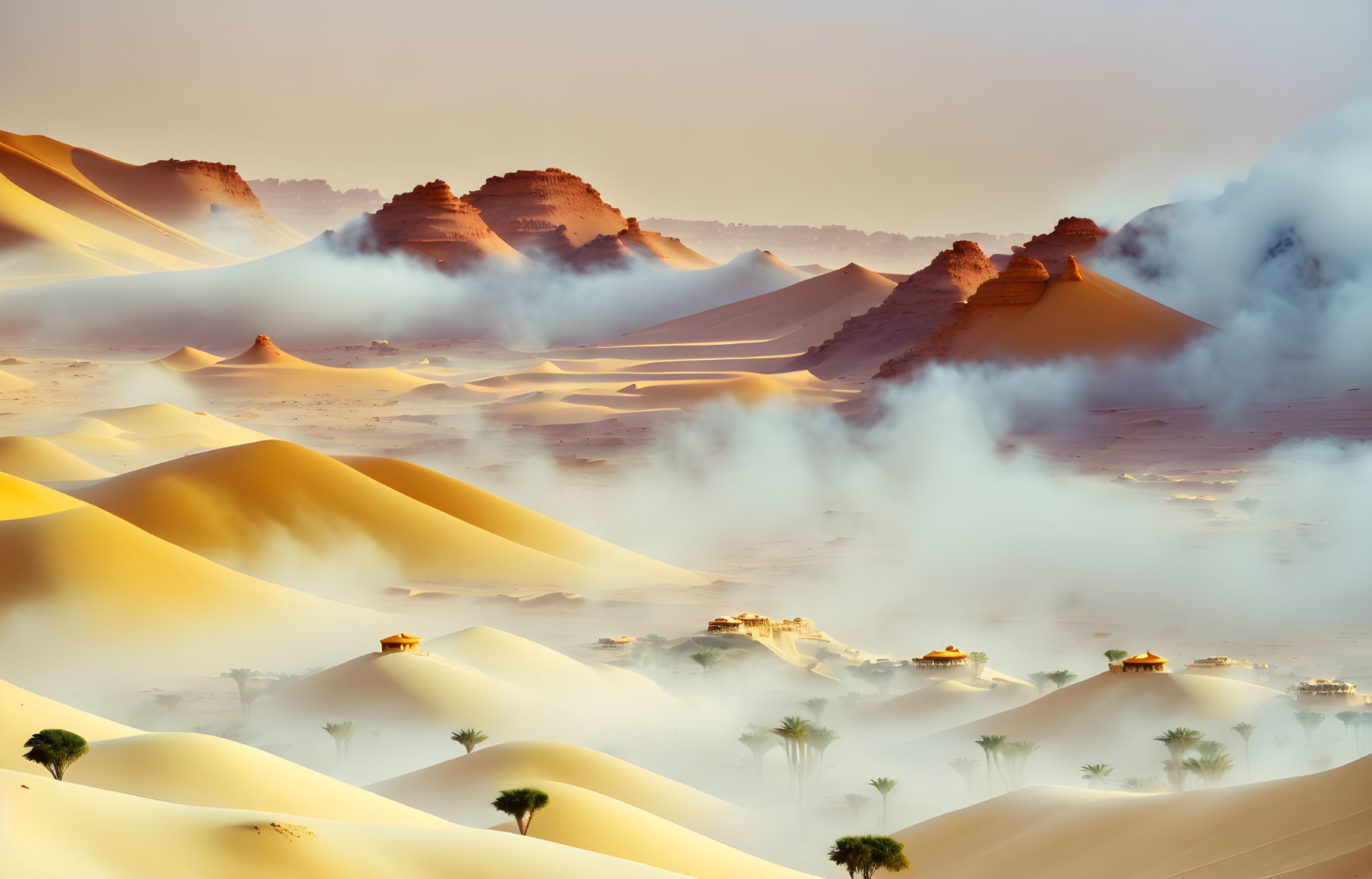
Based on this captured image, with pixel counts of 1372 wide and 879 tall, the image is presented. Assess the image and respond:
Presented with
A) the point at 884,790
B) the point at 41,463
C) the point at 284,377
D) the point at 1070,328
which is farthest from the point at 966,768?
the point at 284,377

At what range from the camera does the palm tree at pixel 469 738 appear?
39156 millimetres

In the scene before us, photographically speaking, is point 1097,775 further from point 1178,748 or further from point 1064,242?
point 1064,242

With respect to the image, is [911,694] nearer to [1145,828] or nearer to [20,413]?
[1145,828]

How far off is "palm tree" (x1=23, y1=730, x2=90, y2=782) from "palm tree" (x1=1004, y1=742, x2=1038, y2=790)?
20849 millimetres

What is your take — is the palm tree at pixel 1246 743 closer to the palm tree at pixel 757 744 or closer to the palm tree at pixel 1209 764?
the palm tree at pixel 1209 764

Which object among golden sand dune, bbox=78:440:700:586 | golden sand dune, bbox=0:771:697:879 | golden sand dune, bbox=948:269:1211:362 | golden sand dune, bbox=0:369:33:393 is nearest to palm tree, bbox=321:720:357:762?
golden sand dune, bbox=0:771:697:879

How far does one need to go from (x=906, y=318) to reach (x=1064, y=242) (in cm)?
2255

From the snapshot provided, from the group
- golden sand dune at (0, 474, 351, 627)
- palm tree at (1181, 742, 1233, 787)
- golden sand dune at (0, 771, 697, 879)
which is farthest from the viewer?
golden sand dune at (0, 474, 351, 627)

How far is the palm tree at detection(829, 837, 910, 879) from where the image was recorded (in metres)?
29.8

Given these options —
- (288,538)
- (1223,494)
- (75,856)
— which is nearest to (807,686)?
(288,538)

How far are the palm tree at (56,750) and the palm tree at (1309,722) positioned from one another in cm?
2638

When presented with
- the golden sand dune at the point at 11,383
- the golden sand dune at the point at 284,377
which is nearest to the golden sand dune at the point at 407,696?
the golden sand dune at the point at 11,383

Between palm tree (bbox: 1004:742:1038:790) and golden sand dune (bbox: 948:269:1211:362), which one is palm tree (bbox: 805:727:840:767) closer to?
palm tree (bbox: 1004:742:1038:790)

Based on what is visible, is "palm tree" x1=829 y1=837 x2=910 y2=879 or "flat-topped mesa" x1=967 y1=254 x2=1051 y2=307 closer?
"palm tree" x1=829 y1=837 x2=910 y2=879
